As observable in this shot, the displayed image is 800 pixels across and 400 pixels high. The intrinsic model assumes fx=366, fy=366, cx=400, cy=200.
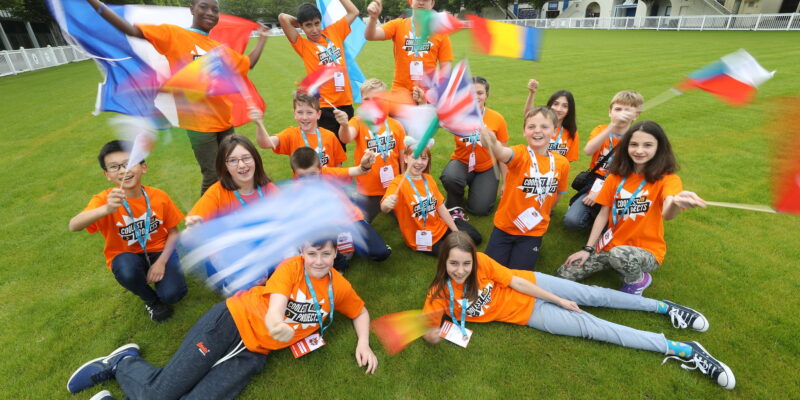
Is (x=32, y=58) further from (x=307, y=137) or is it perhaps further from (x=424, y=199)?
(x=424, y=199)

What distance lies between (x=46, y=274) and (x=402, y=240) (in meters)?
3.86

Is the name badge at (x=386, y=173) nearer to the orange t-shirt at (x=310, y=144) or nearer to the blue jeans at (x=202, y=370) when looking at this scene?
the orange t-shirt at (x=310, y=144)

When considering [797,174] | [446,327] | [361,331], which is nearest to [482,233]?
[446,327]

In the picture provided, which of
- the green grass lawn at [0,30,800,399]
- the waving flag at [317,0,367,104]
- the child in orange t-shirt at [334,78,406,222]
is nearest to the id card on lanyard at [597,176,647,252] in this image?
the green grass lawn at [0,30,800,399]

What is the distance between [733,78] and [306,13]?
3980mm

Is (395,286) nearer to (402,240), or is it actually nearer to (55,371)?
(402,240)

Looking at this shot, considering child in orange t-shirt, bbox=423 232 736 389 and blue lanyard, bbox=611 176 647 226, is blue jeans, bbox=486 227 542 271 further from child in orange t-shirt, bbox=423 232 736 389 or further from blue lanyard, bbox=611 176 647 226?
blue lanyard, bbox=611 176 647 226

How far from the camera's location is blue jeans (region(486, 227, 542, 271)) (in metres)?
3.62

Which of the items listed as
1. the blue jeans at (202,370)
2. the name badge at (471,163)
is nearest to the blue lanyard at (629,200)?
the name badge at (471,163)

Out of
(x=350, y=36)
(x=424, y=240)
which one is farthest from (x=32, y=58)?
(x=424, y=240)

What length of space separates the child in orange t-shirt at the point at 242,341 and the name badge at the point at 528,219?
177 centimetres

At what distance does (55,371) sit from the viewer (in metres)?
2.82

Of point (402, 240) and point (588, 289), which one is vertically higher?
point (588, 289)

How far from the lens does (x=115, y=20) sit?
3.14 metres
